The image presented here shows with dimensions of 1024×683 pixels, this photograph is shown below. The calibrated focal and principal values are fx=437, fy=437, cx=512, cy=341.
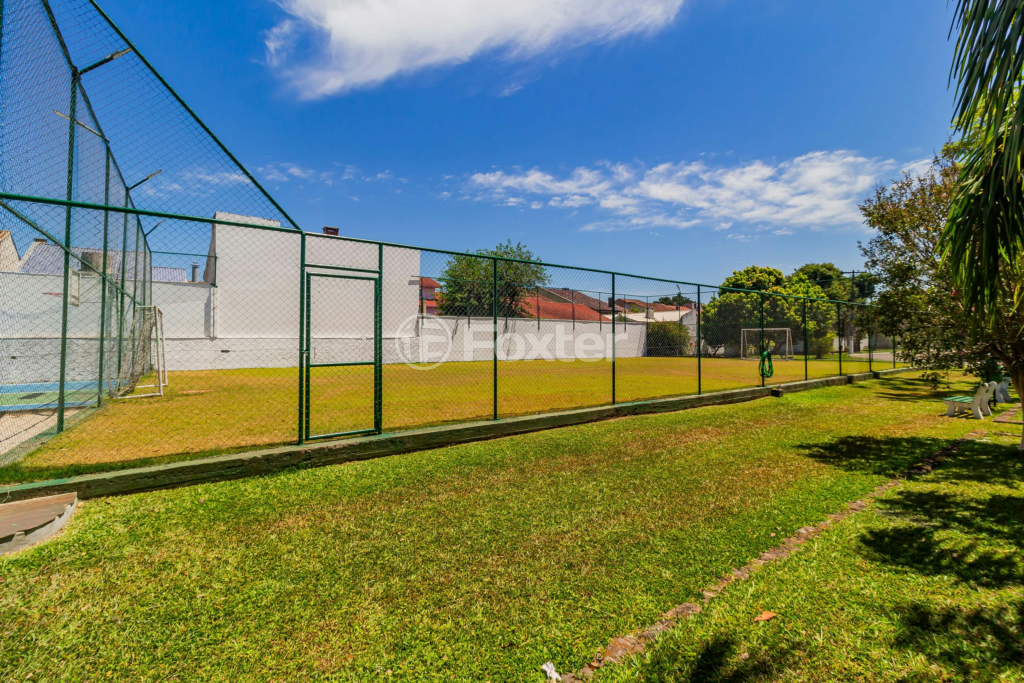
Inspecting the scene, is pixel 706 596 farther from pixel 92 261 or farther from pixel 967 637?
pixel 92 261

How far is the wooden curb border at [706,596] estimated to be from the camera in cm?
200

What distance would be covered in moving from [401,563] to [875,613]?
2.70 meters

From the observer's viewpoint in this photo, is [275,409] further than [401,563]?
Yes

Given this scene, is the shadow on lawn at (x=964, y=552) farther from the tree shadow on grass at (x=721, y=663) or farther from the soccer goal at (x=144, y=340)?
the soccer goal at (x=144, y=340)

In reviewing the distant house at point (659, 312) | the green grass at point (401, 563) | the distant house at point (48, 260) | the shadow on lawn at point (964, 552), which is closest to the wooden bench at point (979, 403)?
the shadow on lawn at point (964, 552)

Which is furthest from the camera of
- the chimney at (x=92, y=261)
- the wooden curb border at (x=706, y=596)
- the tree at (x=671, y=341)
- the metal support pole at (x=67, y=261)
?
the tree at (x=671, y=341)

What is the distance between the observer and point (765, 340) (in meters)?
22.8

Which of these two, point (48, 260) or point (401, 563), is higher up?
point (48, 260)

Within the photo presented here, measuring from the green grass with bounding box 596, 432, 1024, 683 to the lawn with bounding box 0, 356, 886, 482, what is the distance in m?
4.61

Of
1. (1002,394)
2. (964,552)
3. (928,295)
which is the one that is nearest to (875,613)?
(964,552)

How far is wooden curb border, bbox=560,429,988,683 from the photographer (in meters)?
2.00

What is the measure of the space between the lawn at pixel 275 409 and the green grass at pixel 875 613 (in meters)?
4.61

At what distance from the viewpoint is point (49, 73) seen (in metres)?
4.76

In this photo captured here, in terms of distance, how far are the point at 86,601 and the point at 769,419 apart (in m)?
8.77
